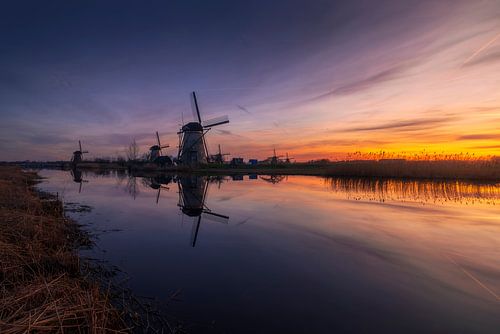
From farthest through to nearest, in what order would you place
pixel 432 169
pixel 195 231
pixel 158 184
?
pixel 158 184, pixel 432 169, pixel 195 231

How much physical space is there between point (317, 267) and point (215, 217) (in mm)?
5891

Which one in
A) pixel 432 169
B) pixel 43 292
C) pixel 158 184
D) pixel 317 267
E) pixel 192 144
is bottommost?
pixel 317 267

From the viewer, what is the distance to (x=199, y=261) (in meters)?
6.04

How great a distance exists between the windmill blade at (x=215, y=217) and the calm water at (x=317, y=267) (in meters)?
0.07

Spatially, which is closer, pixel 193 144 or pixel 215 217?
pixel 215 217

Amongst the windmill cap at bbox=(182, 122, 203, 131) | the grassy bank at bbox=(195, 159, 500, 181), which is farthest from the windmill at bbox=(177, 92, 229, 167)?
the grassy bank at bbox=(195, 159, 500, 181)

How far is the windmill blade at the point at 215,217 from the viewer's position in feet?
33.9

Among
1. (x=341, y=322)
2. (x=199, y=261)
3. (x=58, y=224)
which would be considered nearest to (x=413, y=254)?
(x=341, y=322)

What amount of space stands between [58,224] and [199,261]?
4.46 metres

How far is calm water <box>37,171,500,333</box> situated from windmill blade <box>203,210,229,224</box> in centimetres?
7

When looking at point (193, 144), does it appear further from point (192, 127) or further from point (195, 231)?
point (195, 231)

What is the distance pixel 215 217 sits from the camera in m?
11.0

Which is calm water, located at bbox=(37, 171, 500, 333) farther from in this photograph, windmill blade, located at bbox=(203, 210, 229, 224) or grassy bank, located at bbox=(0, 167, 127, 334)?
grassy bank, located at bbox=(0, 167, 127, 334)

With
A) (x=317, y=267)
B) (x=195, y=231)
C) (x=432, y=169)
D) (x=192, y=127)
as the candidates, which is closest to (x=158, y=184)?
(x=195, y=231)
